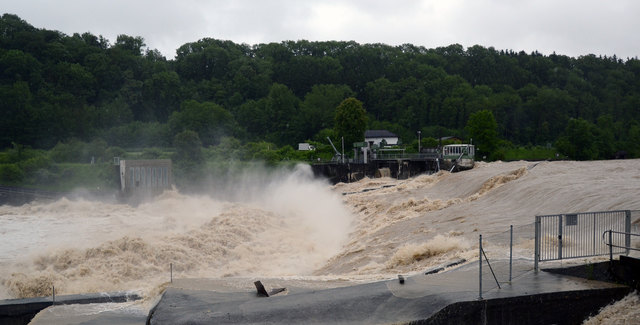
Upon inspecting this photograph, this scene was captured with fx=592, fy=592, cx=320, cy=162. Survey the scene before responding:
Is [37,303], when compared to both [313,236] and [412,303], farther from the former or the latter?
[313,236]

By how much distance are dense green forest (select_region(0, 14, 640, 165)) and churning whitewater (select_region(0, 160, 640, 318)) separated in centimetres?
4401

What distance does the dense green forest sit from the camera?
92.2m

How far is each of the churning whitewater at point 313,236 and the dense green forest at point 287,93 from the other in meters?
44.0

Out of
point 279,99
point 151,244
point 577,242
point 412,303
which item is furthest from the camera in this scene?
point 279,99

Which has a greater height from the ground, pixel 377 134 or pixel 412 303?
pixel 377 134

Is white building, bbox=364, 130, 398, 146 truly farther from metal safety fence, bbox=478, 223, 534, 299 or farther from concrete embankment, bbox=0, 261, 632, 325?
concrete embankment, bbox=0, 261, 632, 325

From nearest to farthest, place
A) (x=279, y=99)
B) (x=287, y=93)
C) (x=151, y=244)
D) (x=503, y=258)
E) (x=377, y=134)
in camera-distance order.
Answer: (x=503, y=258), (x=151, y=244), (x=377, y=134), (x=279, y=99), (x=287, y=93)

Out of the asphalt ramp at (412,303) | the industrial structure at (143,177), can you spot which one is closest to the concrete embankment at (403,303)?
the asphalt ramp at (412,303)

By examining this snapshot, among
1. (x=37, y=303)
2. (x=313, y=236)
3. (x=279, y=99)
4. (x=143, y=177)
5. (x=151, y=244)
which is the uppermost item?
(x=279, y=99)

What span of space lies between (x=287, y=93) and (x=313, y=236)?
87.3 metres

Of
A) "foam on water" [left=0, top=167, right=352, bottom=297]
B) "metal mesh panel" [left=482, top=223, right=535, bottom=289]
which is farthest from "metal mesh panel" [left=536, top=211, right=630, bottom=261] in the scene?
"foam on water" [left=0, top=167, right=352, bottom=297]

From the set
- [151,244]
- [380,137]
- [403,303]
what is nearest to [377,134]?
[380,137]

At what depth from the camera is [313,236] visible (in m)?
28.9

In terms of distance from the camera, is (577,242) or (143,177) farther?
(143,177)
